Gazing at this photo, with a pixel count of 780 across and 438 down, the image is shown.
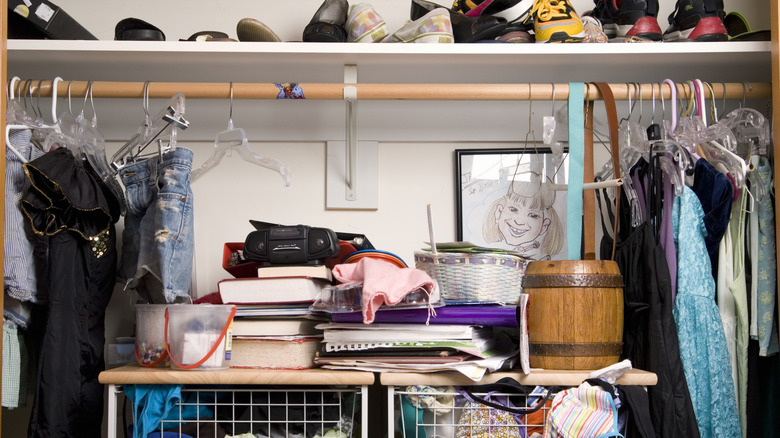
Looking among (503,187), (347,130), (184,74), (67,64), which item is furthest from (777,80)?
(67,64)

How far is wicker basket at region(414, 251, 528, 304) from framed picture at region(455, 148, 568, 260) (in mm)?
376

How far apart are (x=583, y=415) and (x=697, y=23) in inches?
39.6

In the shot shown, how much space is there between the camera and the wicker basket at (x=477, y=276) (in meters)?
1.42

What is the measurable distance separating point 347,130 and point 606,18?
72cm

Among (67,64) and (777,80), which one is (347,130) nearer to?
(67,64)

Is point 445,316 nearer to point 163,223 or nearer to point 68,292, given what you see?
point 163,223

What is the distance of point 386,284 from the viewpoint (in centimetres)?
130

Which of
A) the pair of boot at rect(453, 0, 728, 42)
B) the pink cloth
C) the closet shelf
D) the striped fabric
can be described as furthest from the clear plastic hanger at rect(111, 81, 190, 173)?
the striped fabric

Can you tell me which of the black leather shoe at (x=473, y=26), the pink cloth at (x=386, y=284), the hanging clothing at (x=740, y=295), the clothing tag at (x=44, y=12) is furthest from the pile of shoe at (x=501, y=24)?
the pink cloth at (x=386, y=284)

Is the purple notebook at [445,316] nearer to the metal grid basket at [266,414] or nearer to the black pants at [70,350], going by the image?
the metal grid basket at [266,414]

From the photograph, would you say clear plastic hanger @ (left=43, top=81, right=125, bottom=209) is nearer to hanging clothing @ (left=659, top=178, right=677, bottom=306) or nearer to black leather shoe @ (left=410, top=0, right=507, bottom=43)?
black leather shoe @ (left=410, top=0, right=507, bottom=43)

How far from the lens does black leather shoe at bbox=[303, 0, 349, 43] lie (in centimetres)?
166

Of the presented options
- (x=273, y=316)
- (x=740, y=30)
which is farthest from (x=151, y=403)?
(x=740, y=30)

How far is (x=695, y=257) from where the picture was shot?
1.50 m
